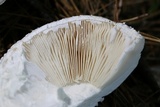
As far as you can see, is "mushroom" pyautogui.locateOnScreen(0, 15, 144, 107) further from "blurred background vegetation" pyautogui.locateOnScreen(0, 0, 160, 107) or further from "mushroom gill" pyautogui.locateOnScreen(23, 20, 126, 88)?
"blurred background vegetation" pyautogui.locateOnScreen(0, 0, 160, 107)

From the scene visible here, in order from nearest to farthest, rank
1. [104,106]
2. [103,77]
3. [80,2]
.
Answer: [103,77] → [104,106] → [80,2]

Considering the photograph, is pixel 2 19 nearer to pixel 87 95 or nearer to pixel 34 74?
pixel 34 74

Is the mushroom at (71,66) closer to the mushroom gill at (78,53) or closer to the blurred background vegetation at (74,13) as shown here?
the mushroom gill at (78,53)

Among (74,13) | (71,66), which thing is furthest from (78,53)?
(74,13)

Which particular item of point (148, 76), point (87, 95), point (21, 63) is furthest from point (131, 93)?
point (21, 63)

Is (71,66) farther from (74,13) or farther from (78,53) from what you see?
(74,13)

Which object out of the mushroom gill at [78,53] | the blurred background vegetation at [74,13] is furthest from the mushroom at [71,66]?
the blurred background vegetation at [74,13]

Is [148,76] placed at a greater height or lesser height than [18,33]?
lesser
